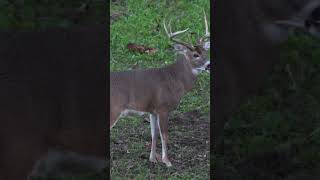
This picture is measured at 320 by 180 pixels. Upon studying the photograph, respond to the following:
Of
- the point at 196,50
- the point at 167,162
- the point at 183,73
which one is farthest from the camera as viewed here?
the point at 183,73

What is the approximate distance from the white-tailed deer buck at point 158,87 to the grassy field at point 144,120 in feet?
0.19

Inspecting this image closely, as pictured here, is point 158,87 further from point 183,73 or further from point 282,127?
point 282,127

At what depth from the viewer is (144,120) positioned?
13.1 feet

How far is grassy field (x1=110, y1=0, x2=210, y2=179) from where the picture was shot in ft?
12.3

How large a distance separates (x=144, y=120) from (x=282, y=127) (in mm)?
794

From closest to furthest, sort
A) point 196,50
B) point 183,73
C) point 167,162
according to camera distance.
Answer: point 167,162 < point 196,50 < point 183,73

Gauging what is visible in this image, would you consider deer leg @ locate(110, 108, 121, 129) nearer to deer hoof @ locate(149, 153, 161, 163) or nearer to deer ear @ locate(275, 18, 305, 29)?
deer hoof @ locate(149, 153, 161, 163)

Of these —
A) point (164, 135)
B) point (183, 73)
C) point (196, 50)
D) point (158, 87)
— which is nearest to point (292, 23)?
point (196, 50)

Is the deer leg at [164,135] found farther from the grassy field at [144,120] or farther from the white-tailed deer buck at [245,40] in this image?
the white-tailed deer buck at [245,40]

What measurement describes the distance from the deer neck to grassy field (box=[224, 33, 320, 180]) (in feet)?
1.11
